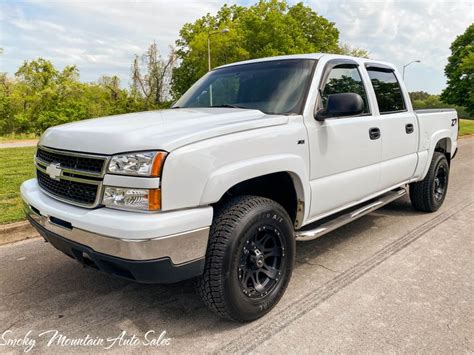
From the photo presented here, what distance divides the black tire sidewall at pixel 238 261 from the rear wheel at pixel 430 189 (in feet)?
10.0

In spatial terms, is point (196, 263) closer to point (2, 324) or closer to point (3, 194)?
point (2, 324)

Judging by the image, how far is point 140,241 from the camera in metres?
2.18

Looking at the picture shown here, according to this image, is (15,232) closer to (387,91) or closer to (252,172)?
(252,172)

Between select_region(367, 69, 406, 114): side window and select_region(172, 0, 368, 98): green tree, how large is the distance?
22.9m

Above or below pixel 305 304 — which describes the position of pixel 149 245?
above

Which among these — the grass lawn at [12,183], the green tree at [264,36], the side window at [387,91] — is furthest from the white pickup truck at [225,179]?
the green tree at [264,36]

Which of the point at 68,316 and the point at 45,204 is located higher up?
the point at 45,204

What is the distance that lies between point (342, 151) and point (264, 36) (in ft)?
92.7

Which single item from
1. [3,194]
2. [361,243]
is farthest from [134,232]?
[3,194]

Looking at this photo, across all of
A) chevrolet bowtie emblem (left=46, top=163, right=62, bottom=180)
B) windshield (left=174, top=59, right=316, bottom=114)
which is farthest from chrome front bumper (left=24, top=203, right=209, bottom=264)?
windshield (left=174, top=59, right=316, bottom=114)

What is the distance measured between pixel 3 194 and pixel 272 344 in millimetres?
5371

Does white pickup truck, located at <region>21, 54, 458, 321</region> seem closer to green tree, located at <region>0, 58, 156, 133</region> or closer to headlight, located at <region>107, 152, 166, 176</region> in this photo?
headlight, located at <region>107, 152, 166, 176</region>

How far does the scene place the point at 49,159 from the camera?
2.89 metres

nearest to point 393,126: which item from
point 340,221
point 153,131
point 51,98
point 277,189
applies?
point 340,221
